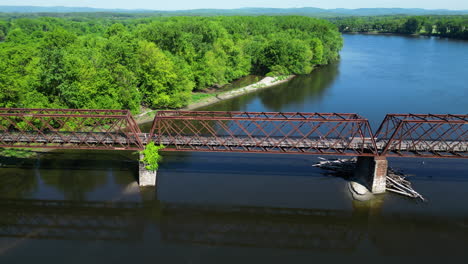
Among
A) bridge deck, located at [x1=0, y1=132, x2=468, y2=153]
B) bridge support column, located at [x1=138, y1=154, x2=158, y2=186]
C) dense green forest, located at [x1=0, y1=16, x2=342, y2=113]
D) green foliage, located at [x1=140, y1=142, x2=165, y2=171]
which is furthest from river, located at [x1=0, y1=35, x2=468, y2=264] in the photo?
dense green forest, located at [x1=0, y1=16, x2=342, y2=113]

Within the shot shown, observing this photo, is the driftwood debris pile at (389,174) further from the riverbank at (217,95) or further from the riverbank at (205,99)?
the riverbank at (205,99)

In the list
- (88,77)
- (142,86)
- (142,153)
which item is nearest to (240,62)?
(142,86)

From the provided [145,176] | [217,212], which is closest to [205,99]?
[145,176]

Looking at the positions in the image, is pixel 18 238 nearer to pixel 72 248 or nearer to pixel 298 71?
pixel 72 248

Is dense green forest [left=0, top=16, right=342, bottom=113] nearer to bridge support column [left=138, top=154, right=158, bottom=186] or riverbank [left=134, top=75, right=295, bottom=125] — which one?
riverbank [left=134, top=75, right=295, bottom=125]

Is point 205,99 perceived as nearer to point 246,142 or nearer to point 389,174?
point 246,142

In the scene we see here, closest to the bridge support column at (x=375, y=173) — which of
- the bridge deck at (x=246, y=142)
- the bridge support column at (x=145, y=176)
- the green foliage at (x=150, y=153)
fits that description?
the bridge deck at (x=246, y=142)
